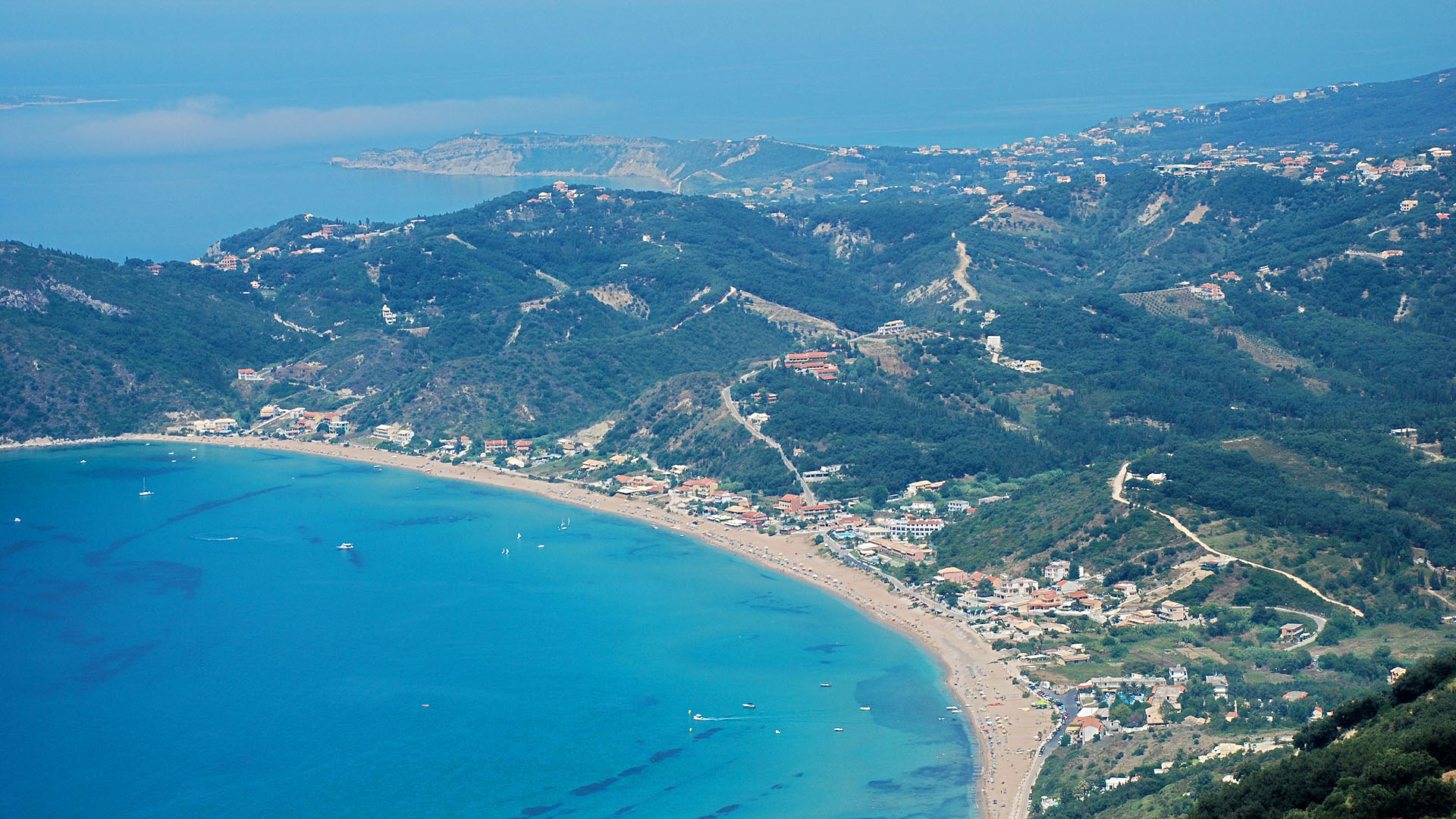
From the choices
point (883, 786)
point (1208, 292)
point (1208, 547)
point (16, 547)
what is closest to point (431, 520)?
point (16, 547)

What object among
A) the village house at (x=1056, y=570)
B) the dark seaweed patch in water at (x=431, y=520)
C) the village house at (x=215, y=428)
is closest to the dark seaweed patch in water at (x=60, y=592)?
the dark seaweed patch in water at (x=431, y=520)

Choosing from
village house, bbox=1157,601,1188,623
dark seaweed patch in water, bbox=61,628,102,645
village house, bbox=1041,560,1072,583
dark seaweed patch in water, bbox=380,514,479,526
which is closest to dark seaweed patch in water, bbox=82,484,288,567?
dark seaweed patch in water, bbox=61,628,102,645

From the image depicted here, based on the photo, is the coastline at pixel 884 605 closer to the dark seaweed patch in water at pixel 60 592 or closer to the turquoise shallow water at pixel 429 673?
the turquoise shallow water at pixel 429 673

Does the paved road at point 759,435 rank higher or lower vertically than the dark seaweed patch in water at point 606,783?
higher

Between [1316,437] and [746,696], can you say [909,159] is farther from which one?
[746,696]

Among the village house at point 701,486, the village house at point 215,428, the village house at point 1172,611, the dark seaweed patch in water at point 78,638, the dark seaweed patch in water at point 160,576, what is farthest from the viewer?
the village house at point 215,428

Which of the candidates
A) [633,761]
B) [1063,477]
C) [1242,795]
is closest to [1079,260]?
[1063,477]
